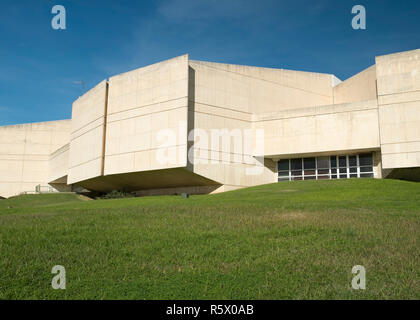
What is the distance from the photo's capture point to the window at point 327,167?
115ft

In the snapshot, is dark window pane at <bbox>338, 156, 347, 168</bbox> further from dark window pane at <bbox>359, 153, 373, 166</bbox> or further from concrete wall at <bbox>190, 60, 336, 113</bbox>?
concrete wall at <bbox>190, 60, 336, 113</bbox>

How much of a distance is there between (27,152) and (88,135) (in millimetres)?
16961

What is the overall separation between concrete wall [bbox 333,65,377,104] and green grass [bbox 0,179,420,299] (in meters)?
23.0

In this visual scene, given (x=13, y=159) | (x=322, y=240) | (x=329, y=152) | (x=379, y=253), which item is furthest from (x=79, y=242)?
(x=13, y=159)

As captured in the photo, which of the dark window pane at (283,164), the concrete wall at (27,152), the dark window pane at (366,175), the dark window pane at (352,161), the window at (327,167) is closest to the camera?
the dark window pane at (366,175)

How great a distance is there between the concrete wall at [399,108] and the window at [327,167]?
3.43 metres

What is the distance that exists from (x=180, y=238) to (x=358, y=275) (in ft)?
15.8

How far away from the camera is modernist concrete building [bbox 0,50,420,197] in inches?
1268

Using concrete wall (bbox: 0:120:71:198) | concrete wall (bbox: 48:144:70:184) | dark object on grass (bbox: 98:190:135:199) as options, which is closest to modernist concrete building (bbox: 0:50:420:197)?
dark object on grass (bbox: 98:190:135:199)

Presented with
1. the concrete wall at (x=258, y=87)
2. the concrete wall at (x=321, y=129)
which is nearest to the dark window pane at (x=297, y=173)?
the concrete wall at (x=321, y=129)

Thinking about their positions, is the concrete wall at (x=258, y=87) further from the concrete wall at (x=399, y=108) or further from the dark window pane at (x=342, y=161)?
the concrete wall at (x=399, y=108)

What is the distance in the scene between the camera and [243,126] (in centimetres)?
3719

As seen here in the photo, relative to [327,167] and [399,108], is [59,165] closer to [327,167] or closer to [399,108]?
[327,167]
